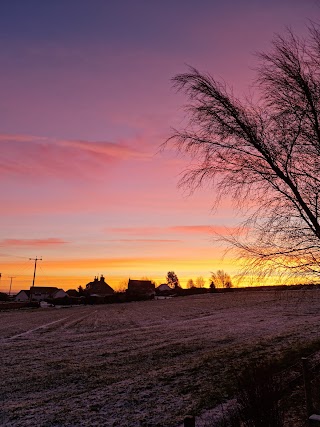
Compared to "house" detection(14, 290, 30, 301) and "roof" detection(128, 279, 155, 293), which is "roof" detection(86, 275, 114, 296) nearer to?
"roof" detection(128, 279, 155, 293)

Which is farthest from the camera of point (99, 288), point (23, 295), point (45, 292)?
point (23, 295)

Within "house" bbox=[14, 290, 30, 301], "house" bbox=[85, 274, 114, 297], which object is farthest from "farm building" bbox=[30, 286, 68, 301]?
"house" bbox=[85, 274, 114, 297]

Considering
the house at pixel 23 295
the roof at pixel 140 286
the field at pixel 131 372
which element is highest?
the roof at pixel 140 286

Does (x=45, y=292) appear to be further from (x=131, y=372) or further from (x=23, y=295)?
(x=131, y=372)

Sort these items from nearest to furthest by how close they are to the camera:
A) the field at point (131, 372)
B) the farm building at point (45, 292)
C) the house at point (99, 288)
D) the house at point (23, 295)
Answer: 1. the field at point (131, 372)
2. the house at point (99, 288)
3. the farm building at point (45, 292)
4. the house at point (23, 295)

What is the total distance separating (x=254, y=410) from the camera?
19.1 ft

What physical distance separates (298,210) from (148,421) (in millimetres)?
6235

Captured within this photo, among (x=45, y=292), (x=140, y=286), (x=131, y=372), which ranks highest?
(x=140, y=286)

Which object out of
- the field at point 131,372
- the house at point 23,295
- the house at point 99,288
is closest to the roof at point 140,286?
the house at point 99,288

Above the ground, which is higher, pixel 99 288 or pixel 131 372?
pixel 99 288

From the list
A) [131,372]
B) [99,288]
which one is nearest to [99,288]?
[99,288]

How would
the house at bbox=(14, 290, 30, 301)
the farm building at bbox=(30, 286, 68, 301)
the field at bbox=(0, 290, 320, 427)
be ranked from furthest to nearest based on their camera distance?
the house at bbox=(14, 290, 30, 301)
the farm building at bbox=(30, 286, 68, 301)
the field at bbox=(0, 290, 320, 427)

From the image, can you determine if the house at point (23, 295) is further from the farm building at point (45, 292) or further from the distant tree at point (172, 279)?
the distant tree at point (172, 279)

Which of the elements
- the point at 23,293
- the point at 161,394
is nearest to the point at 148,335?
the point at 161,394
